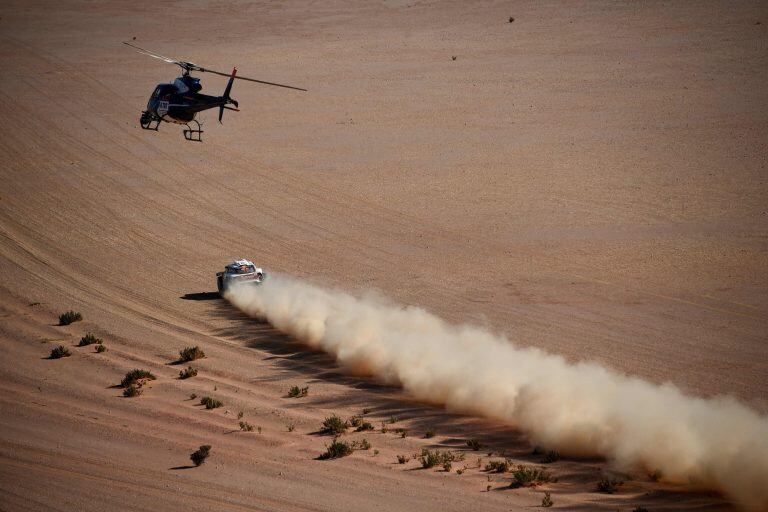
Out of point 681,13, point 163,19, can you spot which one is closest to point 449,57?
point 681,13

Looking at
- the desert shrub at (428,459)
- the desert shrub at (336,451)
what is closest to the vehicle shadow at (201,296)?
the desert shrub at (336,451)

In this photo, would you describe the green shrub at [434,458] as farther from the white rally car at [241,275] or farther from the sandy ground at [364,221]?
the white rally car at [241,275]

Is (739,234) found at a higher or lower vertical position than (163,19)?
lower

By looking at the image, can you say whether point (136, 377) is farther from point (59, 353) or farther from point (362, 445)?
point (362, 445)

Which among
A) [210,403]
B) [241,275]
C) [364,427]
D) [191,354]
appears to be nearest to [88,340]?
[191,354]

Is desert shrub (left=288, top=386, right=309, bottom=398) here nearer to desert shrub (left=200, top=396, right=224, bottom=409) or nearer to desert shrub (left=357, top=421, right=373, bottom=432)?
desert shrub (left=200, top=396, right=224, bottom=409)

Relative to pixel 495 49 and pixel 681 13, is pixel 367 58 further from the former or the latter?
pixel 681 13

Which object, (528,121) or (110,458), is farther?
(528,121)
